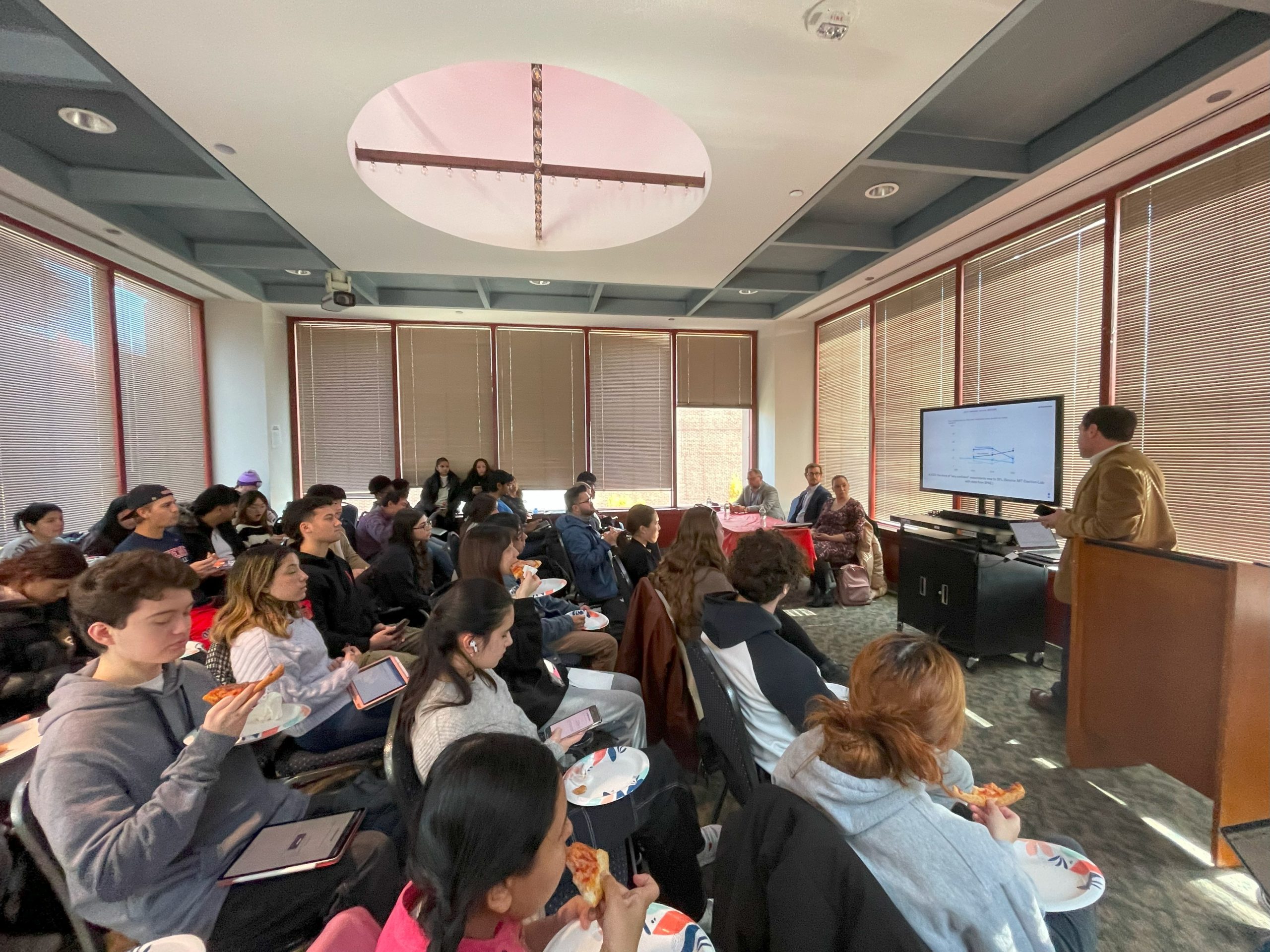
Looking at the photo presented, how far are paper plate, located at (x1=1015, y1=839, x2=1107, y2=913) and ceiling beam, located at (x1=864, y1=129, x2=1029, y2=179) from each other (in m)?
3.16

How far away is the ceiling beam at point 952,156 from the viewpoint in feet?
9.71

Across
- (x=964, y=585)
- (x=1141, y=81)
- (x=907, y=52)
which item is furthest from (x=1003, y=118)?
(x=964, y=585)

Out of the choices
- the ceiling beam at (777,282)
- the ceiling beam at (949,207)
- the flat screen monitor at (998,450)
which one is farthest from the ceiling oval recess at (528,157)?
the flat screen monitor at (998,450)

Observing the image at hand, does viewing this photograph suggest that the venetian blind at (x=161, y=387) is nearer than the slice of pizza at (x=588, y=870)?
No

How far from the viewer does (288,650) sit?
6.10 feet

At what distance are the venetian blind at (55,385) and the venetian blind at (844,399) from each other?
698 centimetres

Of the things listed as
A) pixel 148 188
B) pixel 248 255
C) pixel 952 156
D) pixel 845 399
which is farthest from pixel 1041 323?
pixel 248 255

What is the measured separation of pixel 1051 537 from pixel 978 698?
1.00 m

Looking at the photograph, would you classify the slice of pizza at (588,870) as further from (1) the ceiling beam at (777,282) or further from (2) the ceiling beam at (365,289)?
(2) the ceiling beam at (365,289)

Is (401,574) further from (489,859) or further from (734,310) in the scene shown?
(734,310)

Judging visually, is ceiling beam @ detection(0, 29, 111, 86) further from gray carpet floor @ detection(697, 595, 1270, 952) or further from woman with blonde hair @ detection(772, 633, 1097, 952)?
gray carpet floor @ detection(697, 595, 1270, 952)

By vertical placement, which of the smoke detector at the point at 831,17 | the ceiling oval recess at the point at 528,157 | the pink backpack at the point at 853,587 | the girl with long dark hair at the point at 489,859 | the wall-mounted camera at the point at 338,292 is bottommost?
the pink backpack at the point at 853,587

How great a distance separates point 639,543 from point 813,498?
2.78 metres

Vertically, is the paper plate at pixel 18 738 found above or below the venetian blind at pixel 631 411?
below
